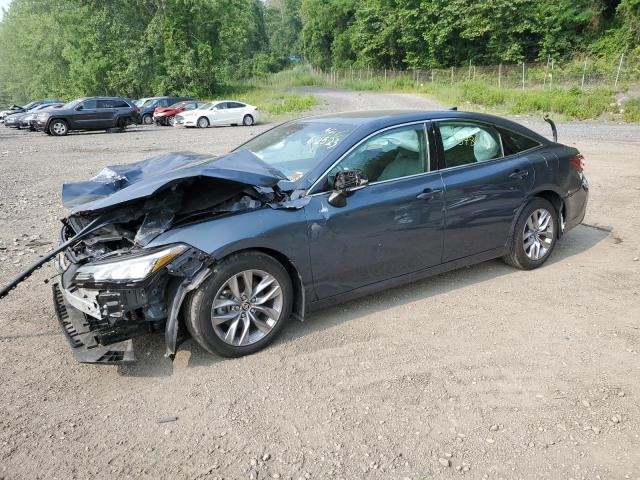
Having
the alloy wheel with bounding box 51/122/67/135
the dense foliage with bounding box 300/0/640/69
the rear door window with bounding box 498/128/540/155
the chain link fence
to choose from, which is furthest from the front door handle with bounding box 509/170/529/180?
the dense foliage with bounding box 300/0/640/69

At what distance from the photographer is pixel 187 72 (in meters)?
48.2

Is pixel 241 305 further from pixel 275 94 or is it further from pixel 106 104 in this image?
pixel 275 94

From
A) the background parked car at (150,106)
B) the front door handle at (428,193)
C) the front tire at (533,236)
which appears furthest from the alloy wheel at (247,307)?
the background parked car at (150,106)

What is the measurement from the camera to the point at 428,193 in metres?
4.44

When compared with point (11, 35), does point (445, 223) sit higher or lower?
lower

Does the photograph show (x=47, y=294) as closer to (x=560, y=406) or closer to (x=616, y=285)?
(x=560, y=406)

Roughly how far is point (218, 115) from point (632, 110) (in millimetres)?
19169

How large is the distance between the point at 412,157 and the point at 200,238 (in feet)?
6.57

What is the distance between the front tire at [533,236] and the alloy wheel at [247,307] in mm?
2561

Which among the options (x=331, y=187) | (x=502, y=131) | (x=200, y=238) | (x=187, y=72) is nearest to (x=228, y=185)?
(x=200, y=238)

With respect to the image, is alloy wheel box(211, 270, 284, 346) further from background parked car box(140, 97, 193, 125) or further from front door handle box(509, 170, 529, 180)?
background parked car box(140, 97, 193, 125)

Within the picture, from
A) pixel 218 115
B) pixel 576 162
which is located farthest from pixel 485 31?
pixel 576 162

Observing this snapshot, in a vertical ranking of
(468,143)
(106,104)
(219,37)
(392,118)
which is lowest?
(106,104)

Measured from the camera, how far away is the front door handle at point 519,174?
4.99 metres
